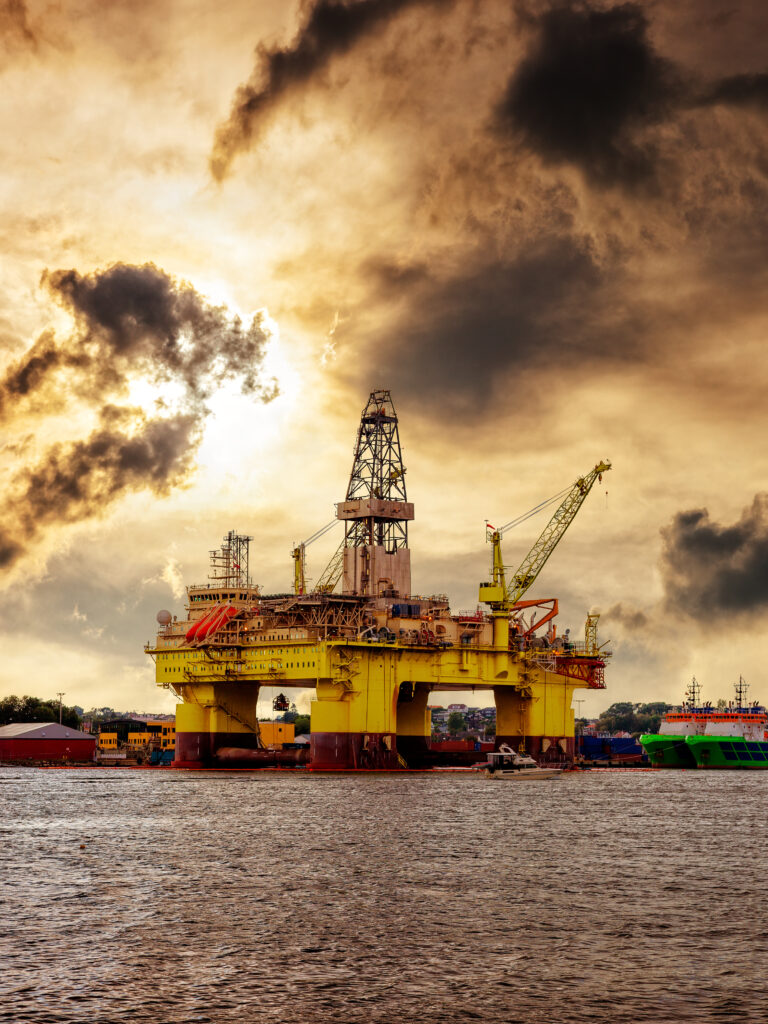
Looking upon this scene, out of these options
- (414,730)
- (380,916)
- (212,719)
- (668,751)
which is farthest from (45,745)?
Result: (380,916)

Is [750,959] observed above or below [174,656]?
below

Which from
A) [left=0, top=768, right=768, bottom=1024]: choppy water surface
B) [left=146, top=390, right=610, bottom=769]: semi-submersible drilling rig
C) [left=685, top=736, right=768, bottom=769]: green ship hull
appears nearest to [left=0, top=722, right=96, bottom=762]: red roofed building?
[left=146, top=390, right=610, bottom=769]: semi-submersible drilling rig

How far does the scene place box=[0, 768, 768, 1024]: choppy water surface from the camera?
27.3 metres

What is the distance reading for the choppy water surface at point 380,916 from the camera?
27312 mm

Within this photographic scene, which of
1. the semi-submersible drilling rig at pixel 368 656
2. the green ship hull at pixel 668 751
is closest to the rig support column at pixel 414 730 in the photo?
the semi-submersible drilling rig at pixel 368 656

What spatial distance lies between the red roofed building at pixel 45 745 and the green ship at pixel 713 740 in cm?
6819

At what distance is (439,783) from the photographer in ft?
336

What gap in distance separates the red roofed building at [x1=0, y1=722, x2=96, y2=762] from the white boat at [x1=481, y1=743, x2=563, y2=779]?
6142 centimetres

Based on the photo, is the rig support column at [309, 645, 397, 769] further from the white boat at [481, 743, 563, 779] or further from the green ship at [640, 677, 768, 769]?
the green ship at [640, 677, 768, 769]

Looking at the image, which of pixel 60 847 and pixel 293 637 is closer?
pixel 60 847

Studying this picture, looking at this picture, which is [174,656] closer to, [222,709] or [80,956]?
[222,709]

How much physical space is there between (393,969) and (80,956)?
7.45 m

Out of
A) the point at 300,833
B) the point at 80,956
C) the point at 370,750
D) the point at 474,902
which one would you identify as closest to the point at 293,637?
the point at 370,750

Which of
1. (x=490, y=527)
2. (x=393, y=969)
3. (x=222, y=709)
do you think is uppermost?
(x=490, y=527)
